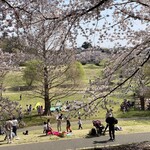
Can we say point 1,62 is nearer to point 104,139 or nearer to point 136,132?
point 104,139

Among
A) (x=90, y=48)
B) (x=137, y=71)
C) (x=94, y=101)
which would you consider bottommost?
(x=94, y=101)

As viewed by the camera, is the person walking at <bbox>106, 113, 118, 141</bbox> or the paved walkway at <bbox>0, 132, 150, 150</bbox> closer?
the paved walkway at <bbox>0, 132, 150, 150</bbox>

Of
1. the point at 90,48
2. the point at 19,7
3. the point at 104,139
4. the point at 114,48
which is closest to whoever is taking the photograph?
the point at 19,7

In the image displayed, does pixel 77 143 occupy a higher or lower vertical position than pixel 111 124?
lower

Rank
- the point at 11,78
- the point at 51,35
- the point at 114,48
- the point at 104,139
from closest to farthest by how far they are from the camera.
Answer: the point at 51,35 → the point at 114,48 → the point at 104,139 → the point at 11,78

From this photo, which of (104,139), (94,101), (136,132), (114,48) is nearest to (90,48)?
(114,48)

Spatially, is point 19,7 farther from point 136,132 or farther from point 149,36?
point 136,132

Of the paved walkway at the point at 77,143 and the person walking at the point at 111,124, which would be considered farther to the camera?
the person walking at the point at 111,124

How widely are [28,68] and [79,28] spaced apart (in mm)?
22445

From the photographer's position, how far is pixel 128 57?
33.1 feet

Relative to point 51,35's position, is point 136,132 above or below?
below

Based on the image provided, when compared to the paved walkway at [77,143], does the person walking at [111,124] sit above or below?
above

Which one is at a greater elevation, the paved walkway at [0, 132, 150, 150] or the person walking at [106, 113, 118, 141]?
the person walking at [106, 113, 118, 141]

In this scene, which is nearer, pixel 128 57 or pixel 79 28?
pixel 79 28
